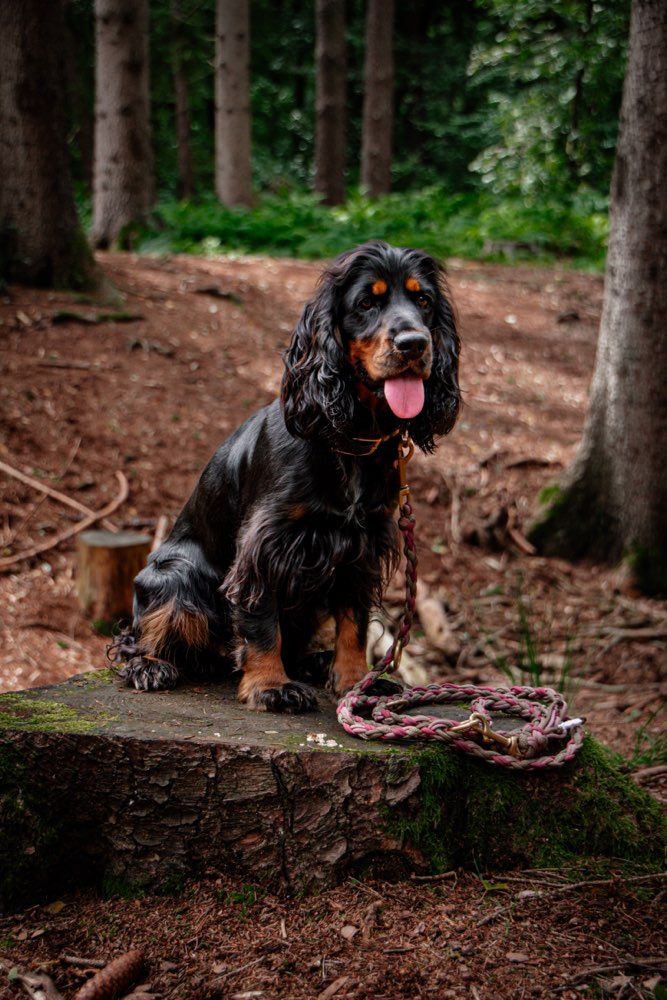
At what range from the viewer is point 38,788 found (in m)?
2.74

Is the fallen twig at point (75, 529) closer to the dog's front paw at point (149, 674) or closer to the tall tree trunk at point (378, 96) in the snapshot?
the dog's front paw at point (149, 674)

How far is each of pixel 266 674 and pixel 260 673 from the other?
22 millimetres

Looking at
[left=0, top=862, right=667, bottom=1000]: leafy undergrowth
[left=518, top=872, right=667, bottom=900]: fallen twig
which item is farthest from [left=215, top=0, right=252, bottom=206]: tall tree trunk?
[left=518, top=872, right=667, bottom=900]: fallen twig

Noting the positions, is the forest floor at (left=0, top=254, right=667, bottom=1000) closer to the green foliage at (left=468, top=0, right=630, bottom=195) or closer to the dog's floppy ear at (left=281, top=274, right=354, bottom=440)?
the dog's floppy ear at (left=281, top=274, right=354, bottom=440)

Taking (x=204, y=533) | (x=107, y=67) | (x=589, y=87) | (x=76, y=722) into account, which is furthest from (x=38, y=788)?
(x=589, y=87)

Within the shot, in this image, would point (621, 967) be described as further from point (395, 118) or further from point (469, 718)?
point (395, 118)

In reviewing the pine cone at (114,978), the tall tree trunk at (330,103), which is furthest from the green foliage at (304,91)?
the pine cone at (114,978)

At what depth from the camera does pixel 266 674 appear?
3201 millimetres

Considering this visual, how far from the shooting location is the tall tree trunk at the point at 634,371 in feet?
17.3

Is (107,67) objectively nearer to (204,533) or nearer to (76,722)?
(204,533)

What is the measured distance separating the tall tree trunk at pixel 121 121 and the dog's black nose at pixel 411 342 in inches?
371

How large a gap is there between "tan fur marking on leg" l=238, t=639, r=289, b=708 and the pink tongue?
1.01 m

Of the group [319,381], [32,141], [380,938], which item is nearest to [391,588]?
[319,381]

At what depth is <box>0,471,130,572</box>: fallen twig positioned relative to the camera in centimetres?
546
